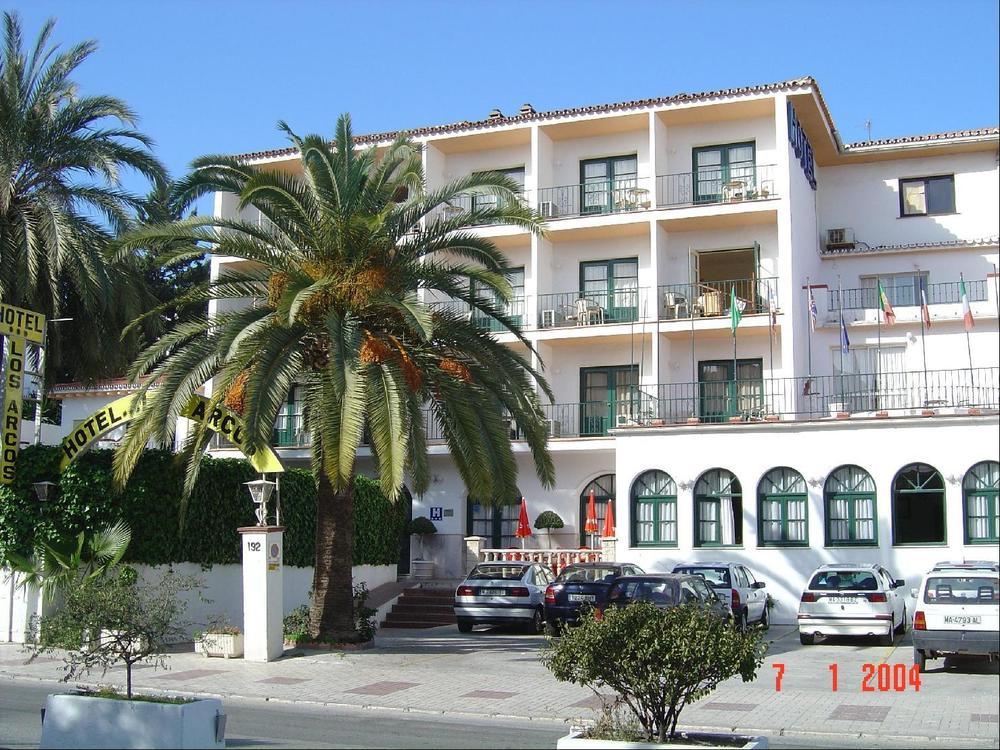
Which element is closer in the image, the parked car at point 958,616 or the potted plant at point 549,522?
the parked car at point 958,616

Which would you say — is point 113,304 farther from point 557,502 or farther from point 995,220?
point 995,220

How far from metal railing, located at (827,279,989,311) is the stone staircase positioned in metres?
14.2

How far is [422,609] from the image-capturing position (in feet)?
96.3

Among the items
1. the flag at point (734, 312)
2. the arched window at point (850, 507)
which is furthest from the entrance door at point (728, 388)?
the arched window at point (850, 507)

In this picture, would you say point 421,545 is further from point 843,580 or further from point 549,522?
point 843,580

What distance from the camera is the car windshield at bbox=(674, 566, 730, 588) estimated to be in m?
A: 23.9

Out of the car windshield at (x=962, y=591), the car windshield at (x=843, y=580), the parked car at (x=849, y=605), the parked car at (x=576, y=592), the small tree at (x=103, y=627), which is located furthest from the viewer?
the parked car at (x=576, y=592)

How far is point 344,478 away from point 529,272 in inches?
680

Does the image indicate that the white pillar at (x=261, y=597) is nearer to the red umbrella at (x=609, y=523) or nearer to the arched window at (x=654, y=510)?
the arched window at (x=654, y=510)

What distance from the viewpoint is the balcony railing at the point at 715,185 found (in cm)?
3284

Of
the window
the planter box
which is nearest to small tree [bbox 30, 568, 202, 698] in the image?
the planter box

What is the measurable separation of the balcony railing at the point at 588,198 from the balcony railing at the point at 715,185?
30.7 inches

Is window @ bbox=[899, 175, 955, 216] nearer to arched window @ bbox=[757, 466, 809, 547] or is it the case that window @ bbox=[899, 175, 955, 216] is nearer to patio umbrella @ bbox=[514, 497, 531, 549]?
arched window @ bbox=[757, 466, 809, 547]

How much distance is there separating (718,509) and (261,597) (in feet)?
40.7
